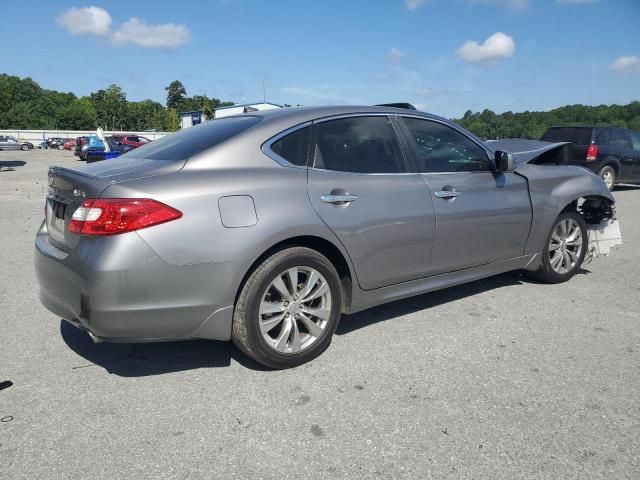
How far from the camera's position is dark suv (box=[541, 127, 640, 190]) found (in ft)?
41.2

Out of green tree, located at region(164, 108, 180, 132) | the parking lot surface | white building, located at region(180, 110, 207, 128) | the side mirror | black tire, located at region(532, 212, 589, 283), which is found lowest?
the parking lot surface

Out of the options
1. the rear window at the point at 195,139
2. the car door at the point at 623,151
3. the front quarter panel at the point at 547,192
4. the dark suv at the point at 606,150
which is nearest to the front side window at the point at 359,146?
the rear window at the point at 195,139

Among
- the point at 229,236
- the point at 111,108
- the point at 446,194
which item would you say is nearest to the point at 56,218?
the point at 229,236

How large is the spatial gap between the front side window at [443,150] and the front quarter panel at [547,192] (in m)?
0.54

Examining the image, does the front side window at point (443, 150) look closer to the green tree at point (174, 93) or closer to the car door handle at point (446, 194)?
the car door handle at point (446, 194)

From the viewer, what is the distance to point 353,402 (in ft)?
9.04

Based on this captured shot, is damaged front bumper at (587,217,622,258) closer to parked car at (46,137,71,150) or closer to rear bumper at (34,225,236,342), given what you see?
rear bumper at (34,225,236,342)

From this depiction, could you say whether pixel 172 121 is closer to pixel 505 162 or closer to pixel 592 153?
pixel 592 153

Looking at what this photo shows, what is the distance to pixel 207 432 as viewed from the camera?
97.2 inches

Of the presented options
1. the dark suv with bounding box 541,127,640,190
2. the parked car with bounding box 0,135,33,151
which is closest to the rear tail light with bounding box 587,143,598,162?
the dark suv with bounding box 541,127,640,190

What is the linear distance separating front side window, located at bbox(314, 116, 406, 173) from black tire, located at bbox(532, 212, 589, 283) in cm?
198

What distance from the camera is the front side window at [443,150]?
3840mm

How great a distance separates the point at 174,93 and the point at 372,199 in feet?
437

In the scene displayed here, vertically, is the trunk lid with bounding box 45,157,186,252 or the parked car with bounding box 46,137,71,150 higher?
the trunk lid with bounding box 45,157,186,252
